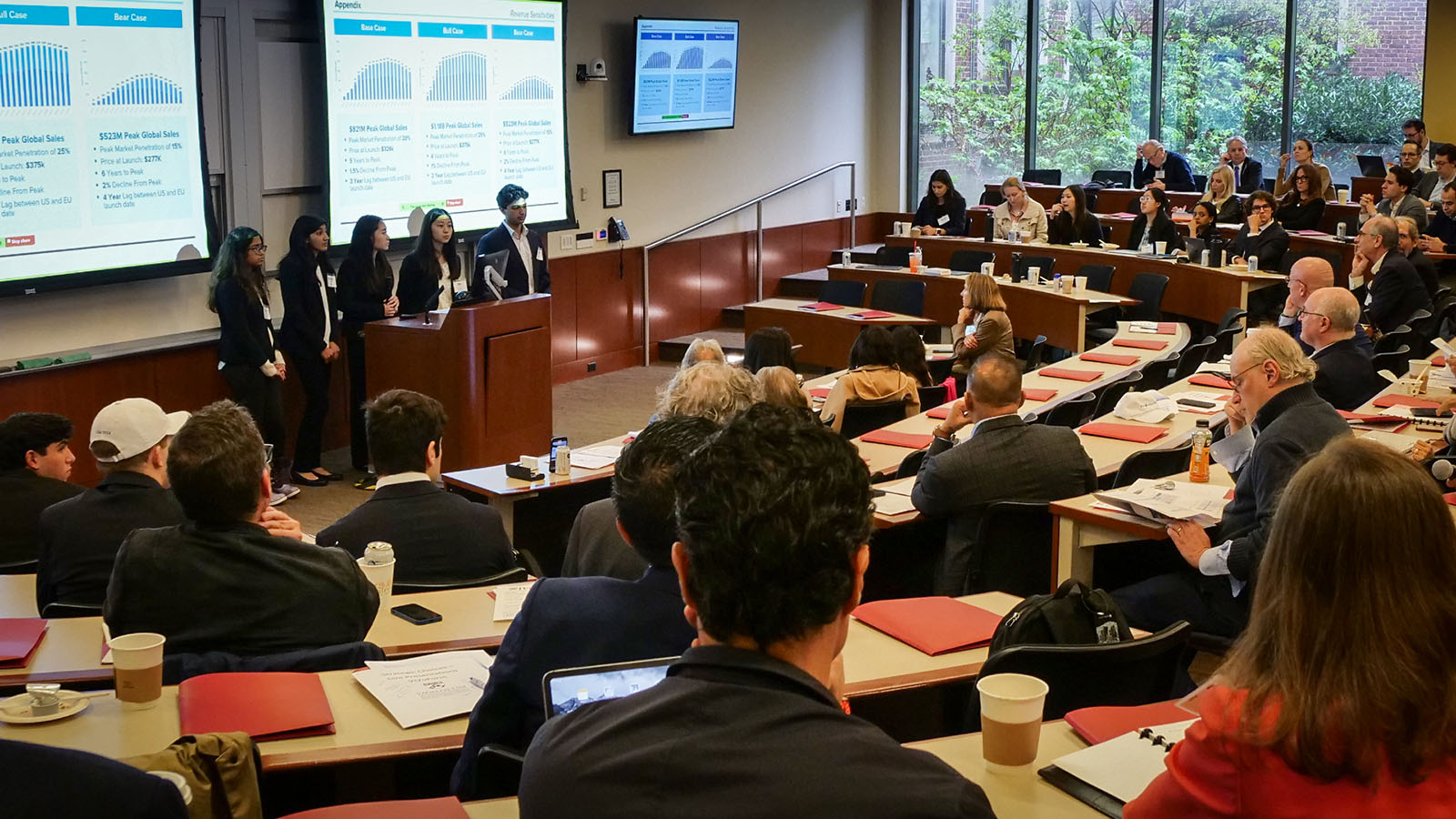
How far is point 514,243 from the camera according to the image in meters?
9.17

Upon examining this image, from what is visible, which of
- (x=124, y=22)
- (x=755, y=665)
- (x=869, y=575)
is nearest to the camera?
(x=755, y=665)

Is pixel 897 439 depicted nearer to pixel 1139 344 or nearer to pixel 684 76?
pixel 1139 344

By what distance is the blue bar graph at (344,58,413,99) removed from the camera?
8.75m

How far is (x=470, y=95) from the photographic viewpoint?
31.6 ft

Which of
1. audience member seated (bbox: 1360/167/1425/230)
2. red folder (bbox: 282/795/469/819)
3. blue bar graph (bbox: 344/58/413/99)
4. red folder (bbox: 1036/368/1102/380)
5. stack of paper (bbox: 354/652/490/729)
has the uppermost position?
blue bar graph (bbox: 344/58/413/99)

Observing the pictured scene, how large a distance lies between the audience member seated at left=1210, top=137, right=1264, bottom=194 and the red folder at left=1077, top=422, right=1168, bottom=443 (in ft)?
28.3

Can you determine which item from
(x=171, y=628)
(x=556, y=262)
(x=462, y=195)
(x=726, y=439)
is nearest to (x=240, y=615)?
(x=171, y=628)

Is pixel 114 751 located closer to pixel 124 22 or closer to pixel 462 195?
pixel 124 22

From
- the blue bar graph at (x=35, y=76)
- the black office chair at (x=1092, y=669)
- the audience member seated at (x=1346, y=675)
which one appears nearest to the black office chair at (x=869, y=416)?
the black office chair at (x=1092, y=669)

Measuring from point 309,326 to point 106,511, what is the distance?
4308 millimetres

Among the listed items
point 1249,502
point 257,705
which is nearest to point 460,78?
point 1249,502

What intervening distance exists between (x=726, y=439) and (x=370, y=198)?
7.80 meters

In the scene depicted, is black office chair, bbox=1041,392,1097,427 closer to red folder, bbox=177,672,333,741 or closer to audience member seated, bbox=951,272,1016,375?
audience member seated, bbox=951,272,1016,375

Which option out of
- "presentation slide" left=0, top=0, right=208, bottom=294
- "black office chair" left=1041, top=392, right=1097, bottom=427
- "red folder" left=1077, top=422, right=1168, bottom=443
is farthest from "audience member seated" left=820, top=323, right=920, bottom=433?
"presentation slide" left=0, top=0, right=208, bottom=294
